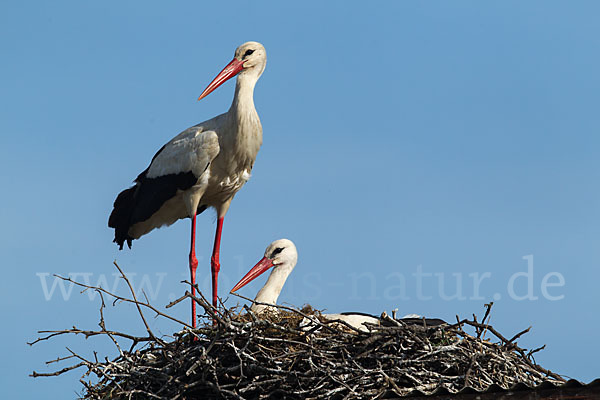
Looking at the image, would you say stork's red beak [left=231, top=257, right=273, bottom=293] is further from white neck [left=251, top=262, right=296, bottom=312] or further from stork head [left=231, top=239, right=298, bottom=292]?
white neck [left=251, top=262, right=296, bottom=312]

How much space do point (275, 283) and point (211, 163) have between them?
1.09 m

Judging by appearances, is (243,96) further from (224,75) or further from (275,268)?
(275,268)

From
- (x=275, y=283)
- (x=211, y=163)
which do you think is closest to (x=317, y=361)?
(x=275, y=283)

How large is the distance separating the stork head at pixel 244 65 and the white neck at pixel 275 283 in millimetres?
1498

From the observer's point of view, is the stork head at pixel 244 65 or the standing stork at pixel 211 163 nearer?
the standing stork at pixel 211 163

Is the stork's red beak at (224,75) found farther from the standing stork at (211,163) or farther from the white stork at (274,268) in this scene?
the white stork at (274,268)

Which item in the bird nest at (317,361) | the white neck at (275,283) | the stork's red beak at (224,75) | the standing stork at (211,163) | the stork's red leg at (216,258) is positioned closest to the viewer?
the bird nest at (317,361)

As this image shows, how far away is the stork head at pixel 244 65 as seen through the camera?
23.1 ft

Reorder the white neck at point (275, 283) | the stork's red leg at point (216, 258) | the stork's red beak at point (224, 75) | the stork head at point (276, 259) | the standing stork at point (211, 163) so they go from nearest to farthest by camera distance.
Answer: the white neck at point (275, 283), the stork head at point (276, 259), the standing stork at point (211, 163), the stork's red beak at point (224, 75), the stork's red leg at point (216, 258)

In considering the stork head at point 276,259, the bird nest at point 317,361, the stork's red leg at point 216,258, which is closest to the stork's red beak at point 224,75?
the stork's red leg at point 216,258

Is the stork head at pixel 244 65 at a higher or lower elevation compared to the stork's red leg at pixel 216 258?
higher

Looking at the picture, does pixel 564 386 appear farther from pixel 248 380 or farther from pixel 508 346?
pixel 248 380

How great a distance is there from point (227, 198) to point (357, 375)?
9.71 feet

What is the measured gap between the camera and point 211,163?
22.8 ft
